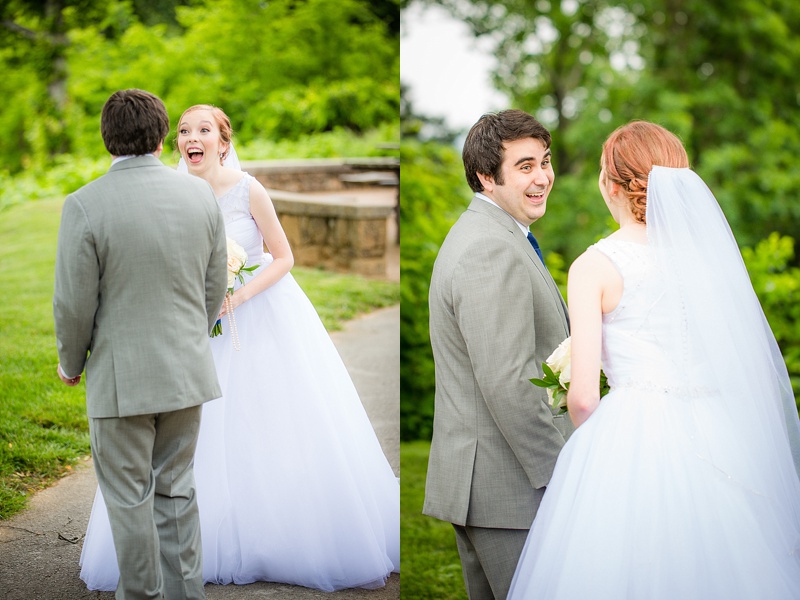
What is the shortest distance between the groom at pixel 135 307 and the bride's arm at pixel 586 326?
3.74 ft

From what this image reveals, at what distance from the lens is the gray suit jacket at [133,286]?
2.40 metres

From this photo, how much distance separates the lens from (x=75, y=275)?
2379 mm

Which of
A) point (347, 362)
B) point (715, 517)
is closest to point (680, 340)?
point (715, 517)

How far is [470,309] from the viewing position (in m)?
2.45

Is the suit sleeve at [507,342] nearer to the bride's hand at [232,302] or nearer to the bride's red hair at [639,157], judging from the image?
the bride's red hair at [639,157]

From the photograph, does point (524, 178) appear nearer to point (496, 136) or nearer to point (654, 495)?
point (496, 136)

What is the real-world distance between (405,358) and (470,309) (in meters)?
3.85

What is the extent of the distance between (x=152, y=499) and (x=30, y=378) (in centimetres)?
174

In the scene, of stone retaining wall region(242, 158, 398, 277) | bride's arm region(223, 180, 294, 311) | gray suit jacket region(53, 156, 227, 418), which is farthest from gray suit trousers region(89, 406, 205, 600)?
stone retaining wall region(242, 158, 398, 277)

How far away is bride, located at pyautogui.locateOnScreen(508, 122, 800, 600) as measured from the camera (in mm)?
2170

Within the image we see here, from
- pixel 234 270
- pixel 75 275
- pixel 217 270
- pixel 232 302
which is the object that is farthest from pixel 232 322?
pixel 75 275

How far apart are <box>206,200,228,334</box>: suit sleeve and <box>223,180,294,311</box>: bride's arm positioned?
0.49 meters

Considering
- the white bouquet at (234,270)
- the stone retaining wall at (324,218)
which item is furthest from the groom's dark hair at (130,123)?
the stone retaining wall at (324,218)

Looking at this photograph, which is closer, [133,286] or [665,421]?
[665,421]
